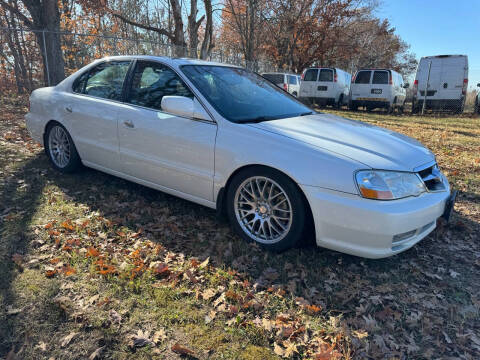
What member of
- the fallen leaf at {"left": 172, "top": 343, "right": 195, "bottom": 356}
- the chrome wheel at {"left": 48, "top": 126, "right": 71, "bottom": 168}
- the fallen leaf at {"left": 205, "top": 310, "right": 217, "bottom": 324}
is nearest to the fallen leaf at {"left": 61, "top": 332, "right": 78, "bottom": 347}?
the fallen leaf at {"left": 172, "top": 343, "right": 195, "bottom": 356}

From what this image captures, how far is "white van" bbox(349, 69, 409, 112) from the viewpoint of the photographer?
51.2 feet

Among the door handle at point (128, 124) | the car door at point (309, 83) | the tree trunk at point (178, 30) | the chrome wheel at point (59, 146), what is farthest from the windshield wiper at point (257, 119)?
the car door at point (309, 83)

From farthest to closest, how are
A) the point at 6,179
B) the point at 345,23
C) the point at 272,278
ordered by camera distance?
the point at 345,23 < the point at 6,179 < the point at 272,278

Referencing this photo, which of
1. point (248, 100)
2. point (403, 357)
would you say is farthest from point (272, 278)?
point (248, 100)

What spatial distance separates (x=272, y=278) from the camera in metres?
2.89

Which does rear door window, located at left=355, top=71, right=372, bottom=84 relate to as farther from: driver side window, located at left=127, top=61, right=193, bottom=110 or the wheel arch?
the wheel arch

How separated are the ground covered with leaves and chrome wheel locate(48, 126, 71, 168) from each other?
0.82 meters

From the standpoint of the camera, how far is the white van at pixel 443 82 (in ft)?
49.9

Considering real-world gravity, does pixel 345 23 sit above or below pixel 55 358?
above

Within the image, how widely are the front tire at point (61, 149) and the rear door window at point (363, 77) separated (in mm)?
14319

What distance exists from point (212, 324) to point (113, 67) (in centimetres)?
332

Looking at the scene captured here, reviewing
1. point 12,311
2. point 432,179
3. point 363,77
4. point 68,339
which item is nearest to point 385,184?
point 432,179

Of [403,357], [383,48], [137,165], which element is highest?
[383,48]

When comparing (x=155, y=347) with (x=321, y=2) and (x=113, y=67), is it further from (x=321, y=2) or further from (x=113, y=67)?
(x=321, y=2)
